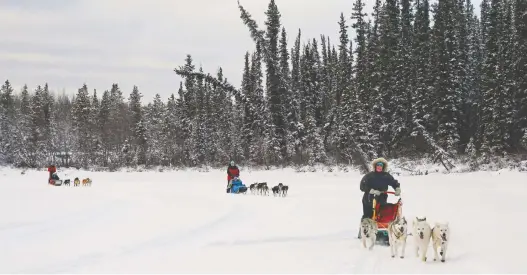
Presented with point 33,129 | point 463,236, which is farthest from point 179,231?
point 33,129

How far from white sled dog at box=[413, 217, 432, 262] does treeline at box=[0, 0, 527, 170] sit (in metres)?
20.4

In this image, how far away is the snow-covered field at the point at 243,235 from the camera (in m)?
7.72

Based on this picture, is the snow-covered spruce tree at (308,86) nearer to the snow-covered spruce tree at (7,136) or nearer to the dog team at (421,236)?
the dog team at (421,236)

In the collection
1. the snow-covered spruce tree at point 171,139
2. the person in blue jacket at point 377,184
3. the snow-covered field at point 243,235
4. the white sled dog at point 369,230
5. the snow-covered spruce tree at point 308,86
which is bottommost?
the snow-covered field at point 243,235

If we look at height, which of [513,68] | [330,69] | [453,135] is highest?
[330,69]

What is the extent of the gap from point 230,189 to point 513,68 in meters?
20.1

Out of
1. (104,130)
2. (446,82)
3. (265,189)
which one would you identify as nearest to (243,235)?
(265,189)

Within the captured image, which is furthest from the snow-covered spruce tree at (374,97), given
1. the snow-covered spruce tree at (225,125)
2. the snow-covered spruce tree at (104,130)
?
the snow-covered spruce tree at (104,130)

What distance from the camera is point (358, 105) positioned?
119ft

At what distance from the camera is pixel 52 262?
26.4ft

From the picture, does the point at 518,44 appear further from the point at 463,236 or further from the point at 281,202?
the point at 463,236

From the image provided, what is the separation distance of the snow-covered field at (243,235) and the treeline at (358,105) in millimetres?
13956

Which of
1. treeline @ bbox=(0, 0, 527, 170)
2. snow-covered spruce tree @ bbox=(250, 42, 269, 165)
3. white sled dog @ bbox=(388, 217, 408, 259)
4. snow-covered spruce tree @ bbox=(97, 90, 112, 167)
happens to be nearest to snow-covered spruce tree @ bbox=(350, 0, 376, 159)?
treeline @ bbox=(0, 0, 527, 170)

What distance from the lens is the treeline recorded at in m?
32.1
